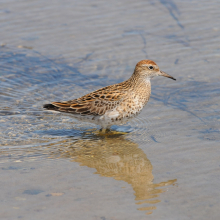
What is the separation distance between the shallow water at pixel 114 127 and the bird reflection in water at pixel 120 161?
0.02 metres

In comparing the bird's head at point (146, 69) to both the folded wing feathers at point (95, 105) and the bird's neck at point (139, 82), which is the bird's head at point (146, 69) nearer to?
the bird's neck at point (139, 82)

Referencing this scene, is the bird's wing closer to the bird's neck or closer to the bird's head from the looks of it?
the bird's neck

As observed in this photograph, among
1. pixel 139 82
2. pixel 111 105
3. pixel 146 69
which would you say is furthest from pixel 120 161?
pixel 146 69

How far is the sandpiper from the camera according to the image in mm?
9156

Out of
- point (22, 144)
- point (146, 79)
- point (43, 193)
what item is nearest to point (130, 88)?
point (146, 79)

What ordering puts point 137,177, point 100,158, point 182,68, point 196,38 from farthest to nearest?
1. point 196,38
2. point 182,68
3. point 100,158
4. point 137,177

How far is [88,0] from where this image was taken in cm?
1573

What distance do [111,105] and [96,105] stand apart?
1.14ft

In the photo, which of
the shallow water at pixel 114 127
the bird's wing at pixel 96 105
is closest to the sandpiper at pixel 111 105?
the bird's wing at pixel 96 105

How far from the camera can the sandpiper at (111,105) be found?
360 inches

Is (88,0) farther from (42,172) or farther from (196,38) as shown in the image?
(42,172)

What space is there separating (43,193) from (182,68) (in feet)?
21.1

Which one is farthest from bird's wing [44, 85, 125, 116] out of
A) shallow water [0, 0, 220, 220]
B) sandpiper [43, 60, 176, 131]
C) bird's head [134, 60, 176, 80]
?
bird's head [134, 60, 176, 80]

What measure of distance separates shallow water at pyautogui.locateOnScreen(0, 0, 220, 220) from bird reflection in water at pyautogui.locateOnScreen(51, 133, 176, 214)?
2 centimetres
